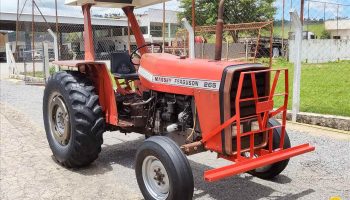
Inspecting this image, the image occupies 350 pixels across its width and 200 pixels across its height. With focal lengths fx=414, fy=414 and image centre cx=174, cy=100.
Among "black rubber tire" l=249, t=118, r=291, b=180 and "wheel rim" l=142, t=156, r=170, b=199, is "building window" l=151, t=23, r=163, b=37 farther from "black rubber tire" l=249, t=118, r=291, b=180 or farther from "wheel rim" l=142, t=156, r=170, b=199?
"wheel rim" l=142, t=156, r=170, b=199

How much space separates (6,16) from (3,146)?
3430cm

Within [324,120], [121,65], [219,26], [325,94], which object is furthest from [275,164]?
[325,94]

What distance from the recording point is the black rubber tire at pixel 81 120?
15.6ft

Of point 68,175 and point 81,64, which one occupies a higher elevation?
point 81,64

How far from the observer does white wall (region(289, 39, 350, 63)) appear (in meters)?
21.5

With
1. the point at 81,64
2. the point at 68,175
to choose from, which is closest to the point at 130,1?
the point at 81,64

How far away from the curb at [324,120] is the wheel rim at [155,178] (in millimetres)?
3836

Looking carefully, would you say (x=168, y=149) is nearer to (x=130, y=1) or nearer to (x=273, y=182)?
(x=273, y=182)

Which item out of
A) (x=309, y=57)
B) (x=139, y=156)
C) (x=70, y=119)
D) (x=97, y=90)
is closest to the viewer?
(x=139, y=156)

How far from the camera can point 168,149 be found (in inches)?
142

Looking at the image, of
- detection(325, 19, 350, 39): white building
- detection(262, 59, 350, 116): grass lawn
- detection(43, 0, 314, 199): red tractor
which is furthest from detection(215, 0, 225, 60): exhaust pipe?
detection(325, 19, 350, 39): white building

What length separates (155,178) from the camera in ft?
12.6

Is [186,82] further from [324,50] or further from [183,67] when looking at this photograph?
[324,50]

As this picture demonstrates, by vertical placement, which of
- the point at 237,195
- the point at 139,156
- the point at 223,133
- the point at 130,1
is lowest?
the point at 237,195
